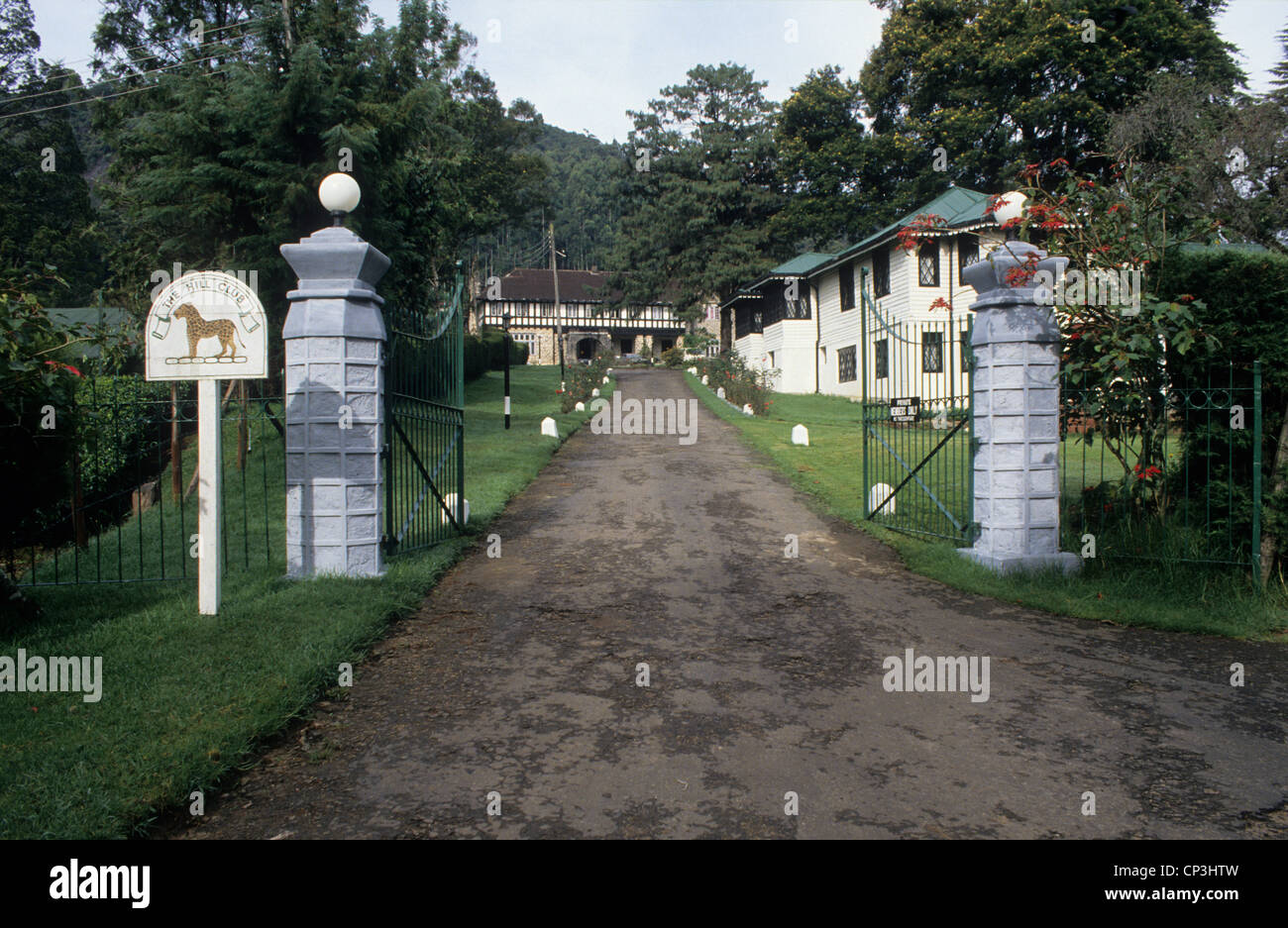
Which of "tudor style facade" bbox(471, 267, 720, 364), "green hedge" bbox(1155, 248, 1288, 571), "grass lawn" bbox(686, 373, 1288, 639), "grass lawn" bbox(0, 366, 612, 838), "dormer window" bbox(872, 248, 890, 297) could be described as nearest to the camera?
"grass lawn" bbox(0, 366, 612, 838)

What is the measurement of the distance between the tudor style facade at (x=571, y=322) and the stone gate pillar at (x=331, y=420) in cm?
5513

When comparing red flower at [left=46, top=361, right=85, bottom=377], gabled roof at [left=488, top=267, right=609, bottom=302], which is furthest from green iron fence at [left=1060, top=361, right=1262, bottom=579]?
gabled roof at [left=488, top=267, right=609, bottom=302]

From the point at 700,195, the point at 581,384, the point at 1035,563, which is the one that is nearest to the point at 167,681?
the point at 1035,563

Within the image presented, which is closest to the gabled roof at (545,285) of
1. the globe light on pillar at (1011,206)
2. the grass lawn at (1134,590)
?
the globe light on pillar at (1011,206)

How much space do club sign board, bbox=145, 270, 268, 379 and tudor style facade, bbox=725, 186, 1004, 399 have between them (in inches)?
752

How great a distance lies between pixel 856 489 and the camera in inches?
530

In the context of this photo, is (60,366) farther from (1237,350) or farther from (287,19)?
(287,19)

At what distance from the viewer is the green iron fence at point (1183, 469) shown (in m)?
7.57

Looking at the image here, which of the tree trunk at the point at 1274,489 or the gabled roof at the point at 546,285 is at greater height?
the gabled roof at the point at 546,285

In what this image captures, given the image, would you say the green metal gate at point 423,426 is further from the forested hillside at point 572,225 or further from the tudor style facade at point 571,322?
the forested hillside at point 572,225

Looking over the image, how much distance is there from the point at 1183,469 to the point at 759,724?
5.63 m

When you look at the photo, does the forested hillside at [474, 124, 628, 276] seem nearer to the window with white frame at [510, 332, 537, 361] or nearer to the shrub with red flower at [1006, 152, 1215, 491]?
the window with white frame at [510, 332, 537, 361]

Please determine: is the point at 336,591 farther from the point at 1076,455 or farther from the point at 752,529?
the point at 1076,455

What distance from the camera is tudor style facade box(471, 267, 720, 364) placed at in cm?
6462
